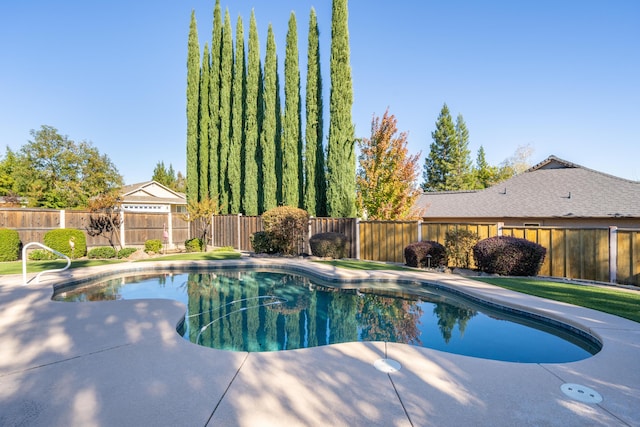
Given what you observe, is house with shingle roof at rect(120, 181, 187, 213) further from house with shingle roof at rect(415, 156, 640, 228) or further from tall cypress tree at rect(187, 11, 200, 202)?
house with shingle roof at rect(415, 156, 640, 228)

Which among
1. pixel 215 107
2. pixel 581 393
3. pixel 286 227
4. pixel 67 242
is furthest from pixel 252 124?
pixel 581 393

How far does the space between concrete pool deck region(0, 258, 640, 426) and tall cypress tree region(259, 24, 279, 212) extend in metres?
14.5

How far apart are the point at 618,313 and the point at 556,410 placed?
443 cm

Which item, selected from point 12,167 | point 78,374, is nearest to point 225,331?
point 78,374

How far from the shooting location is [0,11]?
12516 mm

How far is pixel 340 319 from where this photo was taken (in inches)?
263

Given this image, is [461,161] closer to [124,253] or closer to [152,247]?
[152,247]

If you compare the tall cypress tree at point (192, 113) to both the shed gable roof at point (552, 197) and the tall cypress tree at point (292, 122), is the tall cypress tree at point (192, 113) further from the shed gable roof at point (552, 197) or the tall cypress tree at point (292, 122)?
the shed gable roof at point (552, 197)

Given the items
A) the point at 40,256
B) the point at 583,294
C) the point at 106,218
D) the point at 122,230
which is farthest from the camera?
the point at 122,230

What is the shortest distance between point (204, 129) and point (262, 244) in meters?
11.0

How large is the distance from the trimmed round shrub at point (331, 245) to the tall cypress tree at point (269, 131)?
18.2 feet

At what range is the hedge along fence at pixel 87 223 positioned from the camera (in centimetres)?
1473

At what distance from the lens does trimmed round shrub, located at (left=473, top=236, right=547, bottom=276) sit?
9664mm

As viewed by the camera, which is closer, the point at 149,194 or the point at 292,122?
the point at 292,122
